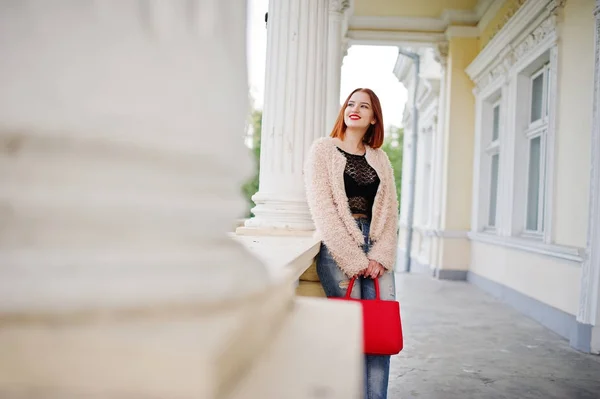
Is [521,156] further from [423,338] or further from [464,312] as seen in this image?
[423,338]

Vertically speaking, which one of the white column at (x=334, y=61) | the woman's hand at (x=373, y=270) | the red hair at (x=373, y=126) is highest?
the white column at (x=334, y=61)

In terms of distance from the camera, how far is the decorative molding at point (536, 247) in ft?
15.3

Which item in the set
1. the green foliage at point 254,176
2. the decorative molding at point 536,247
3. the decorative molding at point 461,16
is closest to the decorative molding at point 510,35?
the decorative molding at point 461,16

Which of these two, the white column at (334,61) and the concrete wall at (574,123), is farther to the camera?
the white column at (334,61)

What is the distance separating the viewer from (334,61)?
5.83 meters

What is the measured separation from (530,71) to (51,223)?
7.13 m

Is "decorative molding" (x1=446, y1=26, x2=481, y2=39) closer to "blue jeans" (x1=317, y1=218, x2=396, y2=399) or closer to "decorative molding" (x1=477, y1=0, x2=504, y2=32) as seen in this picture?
"decorative molding" (x1=477, y1=0, x2=504, y2=32)

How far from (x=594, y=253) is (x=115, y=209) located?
474 centimetres

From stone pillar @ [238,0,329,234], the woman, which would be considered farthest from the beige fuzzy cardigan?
stone pillar @ [238,0,329,234]

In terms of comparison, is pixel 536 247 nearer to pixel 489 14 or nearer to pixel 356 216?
pixel 356 216

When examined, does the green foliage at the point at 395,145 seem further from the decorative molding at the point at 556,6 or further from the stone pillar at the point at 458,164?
the decorative molding at the point at 556,6

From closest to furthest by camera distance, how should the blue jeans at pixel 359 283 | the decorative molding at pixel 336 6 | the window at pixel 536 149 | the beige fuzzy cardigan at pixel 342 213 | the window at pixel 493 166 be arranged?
the blue jeans at pixel 359 283, the beige fuzzy cardigan at pixel 342 213, the window at pixel 536 149, the decorative molding at pixel 336 6, the window at pixel 493 166

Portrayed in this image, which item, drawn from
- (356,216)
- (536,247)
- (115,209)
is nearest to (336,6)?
(536,247)

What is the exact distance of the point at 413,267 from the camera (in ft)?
39.8
